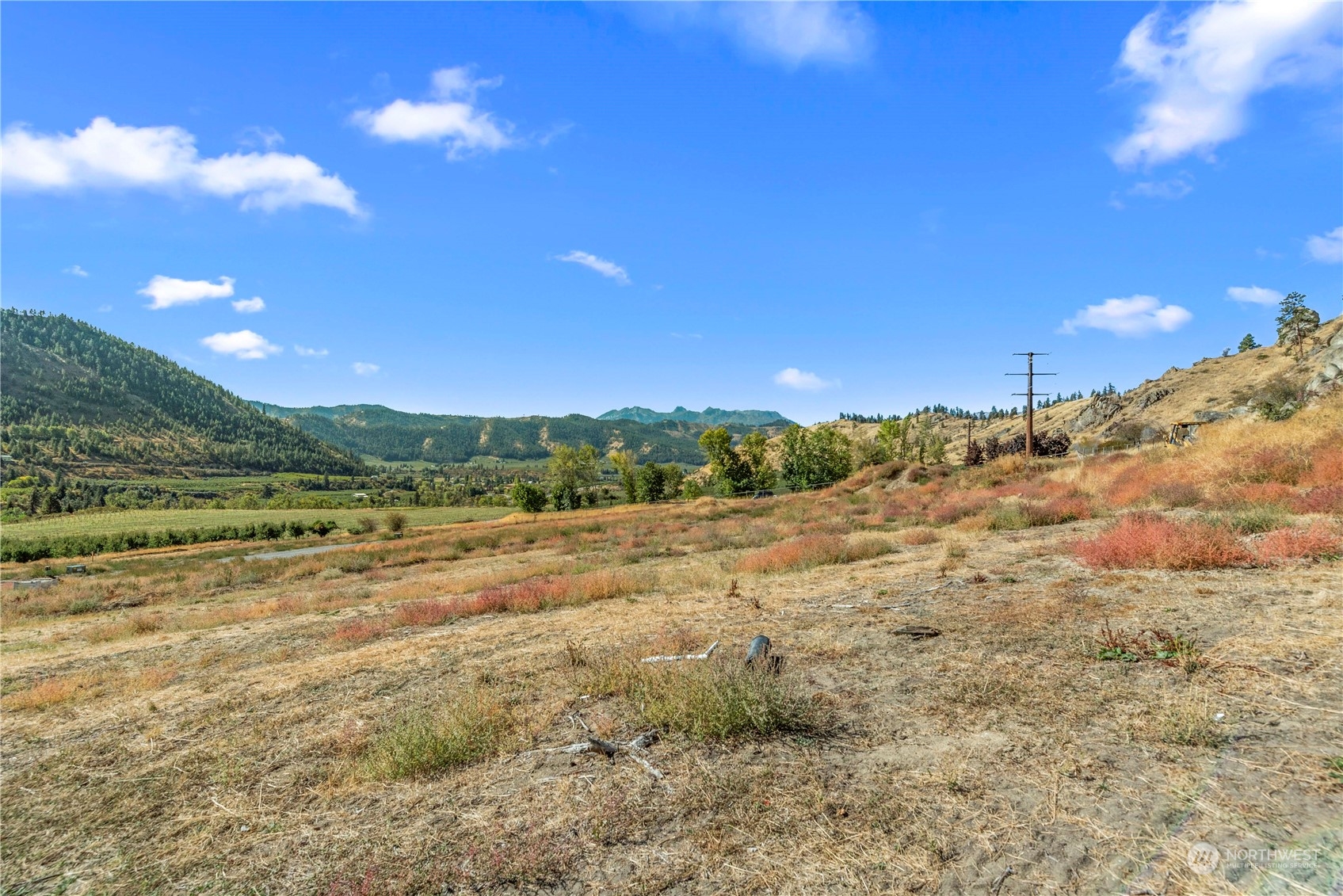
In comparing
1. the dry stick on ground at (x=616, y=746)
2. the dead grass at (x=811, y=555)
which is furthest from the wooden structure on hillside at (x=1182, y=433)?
the dry stick on ground at (x=616, y=746)

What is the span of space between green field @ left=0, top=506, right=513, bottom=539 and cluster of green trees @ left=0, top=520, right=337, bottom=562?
3.56 meters

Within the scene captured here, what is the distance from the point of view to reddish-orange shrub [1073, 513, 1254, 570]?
983 cm

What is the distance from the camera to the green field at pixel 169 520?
68375 mm

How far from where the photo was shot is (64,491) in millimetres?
113875

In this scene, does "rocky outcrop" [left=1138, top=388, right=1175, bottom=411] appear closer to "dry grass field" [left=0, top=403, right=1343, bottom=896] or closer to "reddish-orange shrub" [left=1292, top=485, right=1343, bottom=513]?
"reddish-orange shrub" [left=1292, top=485, right=1343, bottom=513]

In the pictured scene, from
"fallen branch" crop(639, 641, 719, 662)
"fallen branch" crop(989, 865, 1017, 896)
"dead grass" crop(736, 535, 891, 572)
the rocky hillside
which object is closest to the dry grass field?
"fallen branch" crop(989, 865, 1017, 896)

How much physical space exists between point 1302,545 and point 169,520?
107912 millimetres

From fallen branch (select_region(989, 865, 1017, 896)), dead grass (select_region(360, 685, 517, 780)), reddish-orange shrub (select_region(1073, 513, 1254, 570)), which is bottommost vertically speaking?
dead grass (select_region(360, 685, 517, 780))

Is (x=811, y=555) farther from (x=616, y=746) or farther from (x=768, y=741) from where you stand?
(x=616, y=746)

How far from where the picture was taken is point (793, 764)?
188 inches

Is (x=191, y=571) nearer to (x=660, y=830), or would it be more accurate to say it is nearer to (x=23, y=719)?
(x=23, y=719)

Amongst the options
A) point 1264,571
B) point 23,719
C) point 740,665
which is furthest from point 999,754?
point 23,719

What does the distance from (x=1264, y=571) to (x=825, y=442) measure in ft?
275

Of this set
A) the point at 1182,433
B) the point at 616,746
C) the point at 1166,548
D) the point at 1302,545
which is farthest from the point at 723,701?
the point at 1182,433
